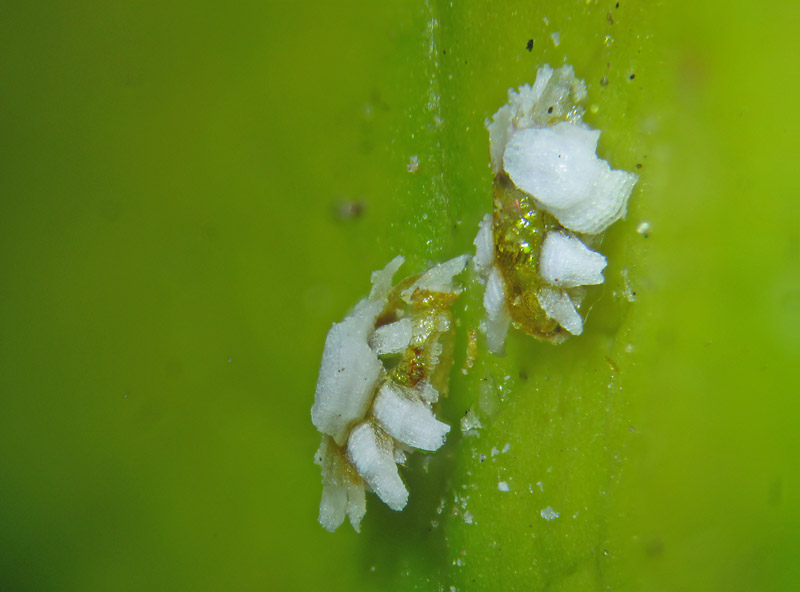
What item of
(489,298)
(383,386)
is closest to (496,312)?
(489,298)

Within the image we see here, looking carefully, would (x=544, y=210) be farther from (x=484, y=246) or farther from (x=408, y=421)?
(x=408, y=421)

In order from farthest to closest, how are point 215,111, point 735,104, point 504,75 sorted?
point 215,111 < point 504,75 < point 735,104

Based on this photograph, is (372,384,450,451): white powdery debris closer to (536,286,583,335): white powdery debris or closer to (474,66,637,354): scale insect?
(474,66,637,354): scale insect

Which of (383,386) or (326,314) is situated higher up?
(326,314)

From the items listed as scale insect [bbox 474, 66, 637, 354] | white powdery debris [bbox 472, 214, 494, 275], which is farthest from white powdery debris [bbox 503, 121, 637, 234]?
white powdery debris [bbox 472, 214, 494, 275]

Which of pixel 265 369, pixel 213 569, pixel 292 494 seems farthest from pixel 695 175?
pixel 213 569

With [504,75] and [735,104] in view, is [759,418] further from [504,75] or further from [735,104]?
[504,75]

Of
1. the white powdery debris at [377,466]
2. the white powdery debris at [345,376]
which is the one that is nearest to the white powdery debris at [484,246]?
the white powdery debris at [345,376]
